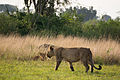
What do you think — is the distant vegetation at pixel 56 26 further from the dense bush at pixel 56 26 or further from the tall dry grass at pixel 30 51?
the tall dry grass at pixel 30 51

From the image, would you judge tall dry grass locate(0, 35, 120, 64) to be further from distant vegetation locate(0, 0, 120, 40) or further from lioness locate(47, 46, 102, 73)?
distant vegetation locate(0, 0, 120, 40)

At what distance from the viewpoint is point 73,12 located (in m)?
26.5

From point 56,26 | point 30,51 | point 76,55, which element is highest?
point 76,55

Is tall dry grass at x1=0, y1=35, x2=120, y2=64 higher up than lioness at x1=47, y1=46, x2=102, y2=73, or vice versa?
lioness at x1=47, y1=46, x2=102, y2=73

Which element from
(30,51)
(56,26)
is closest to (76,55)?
(30,51)

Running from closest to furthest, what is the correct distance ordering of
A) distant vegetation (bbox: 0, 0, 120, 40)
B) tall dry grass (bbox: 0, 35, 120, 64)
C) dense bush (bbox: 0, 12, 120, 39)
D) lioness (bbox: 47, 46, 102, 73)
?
lioness (bbox: 47, 46, 102, 73), tall dry grass (bbox: 0, 35, 120, 64), distant vegetation (bbox: 0, 0, 120, 40), dense bush (bbox: 0, 12, 120, 39)

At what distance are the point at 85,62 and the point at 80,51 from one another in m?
0.45

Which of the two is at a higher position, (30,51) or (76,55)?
(76,55)

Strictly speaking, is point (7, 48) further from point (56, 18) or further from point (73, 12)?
point (73, 12)

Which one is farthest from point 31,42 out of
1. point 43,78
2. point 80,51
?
point 43,78

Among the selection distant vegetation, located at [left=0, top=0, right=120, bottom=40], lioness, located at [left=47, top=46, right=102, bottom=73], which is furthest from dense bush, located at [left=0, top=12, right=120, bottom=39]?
lioness, located at [left=47, top=46, right=102, bottom=73]

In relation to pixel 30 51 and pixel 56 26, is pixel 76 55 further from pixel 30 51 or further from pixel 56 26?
pixel 56 26

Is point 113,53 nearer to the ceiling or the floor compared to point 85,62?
nearer to the floor

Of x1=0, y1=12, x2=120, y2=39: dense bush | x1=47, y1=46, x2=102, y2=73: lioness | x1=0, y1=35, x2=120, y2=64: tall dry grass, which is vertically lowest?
x1=0, y1=12, x2=120, y2=39: dense bush
